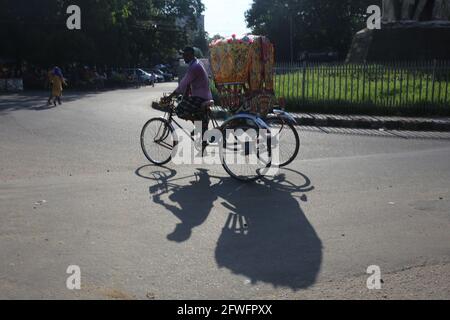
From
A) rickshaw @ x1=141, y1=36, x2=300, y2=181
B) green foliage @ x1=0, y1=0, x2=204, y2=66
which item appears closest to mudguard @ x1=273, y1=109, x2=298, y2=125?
rickshaw @ x1=141, y1=36, x2=300, y2=181

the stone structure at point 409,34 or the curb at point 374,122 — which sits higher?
the stone structure at point 409,34

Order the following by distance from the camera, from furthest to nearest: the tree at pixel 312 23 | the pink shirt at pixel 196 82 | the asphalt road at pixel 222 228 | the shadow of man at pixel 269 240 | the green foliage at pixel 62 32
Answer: the tree at pixel 312 23
the green foliage at pixel 62 32
the pink shirt at pixel 196 82
the shadow of man at pixel 269 240
the asphalt road at pixel 222 228

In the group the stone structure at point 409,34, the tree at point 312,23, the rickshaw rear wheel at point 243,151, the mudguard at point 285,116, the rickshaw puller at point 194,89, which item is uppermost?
the tree at point 312,23

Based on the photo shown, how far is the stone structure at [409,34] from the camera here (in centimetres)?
2597

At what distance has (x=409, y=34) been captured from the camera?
2627 centimetres

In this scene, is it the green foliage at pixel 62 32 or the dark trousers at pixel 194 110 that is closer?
the dark trousers at pixel 194 110

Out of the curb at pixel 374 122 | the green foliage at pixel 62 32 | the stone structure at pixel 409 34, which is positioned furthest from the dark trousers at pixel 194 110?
the green foliage at pixel 62 32

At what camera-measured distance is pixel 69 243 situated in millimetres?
4840

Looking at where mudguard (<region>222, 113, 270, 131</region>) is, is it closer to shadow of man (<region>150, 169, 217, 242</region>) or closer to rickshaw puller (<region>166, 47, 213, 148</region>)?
rickshaw puller (<region>166, 47, 213, 148</region>)

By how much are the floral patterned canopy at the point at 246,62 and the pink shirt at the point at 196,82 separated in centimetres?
93

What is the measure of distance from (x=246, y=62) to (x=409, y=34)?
20045 millimetres

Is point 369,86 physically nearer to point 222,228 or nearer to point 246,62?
point 246,62

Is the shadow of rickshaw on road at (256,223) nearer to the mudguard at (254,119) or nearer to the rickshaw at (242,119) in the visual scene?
the rickshaw at (242,119)
